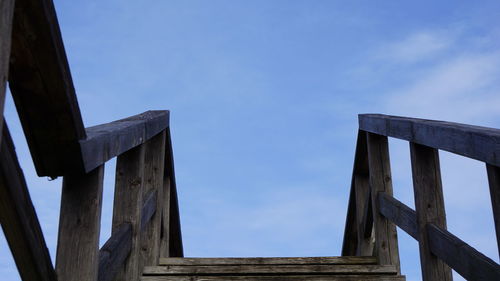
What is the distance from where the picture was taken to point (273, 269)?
4.04 meters

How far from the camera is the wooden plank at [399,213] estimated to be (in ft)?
12.0

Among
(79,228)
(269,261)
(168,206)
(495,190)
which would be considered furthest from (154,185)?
(495,190)

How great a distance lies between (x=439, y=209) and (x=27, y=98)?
2.10m

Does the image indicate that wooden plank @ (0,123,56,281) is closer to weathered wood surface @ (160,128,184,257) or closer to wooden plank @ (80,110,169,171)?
wooden plank @ (80,110,169,171)

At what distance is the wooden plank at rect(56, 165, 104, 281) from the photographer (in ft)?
7.91

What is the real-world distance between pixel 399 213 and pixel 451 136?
1412 millimetres

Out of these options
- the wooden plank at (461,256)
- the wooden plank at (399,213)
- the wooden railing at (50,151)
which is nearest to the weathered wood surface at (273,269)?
the wooden plank at (399,213)

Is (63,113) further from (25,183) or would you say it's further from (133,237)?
(133,237)

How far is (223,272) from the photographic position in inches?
158

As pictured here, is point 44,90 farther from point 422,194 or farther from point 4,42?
point 422,194

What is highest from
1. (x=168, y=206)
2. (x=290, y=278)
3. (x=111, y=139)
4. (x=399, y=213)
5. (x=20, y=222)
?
(x=168, y=206)

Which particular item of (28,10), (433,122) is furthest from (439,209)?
(28,10)

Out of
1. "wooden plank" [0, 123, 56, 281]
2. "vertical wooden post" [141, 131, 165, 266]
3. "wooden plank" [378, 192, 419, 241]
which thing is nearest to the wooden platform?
"wooden plank" [378, 192, 419, 241]

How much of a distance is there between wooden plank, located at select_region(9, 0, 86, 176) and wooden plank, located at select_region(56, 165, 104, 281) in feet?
0.45
